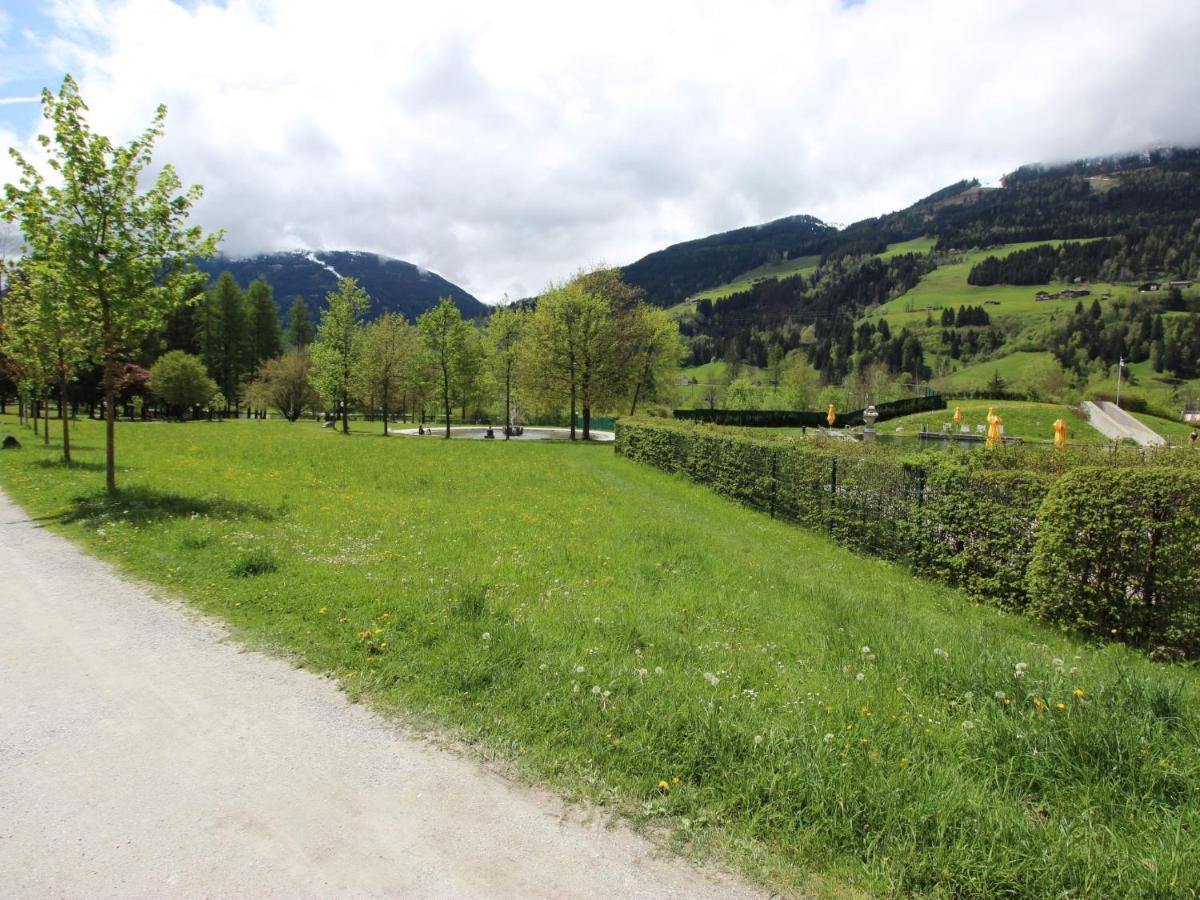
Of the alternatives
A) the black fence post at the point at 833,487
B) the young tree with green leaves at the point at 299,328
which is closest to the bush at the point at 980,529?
the black fence post at the point at 833,487

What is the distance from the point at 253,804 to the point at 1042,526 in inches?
363

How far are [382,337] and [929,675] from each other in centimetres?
5727

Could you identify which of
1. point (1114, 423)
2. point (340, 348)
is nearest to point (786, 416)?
point (1114, 423)

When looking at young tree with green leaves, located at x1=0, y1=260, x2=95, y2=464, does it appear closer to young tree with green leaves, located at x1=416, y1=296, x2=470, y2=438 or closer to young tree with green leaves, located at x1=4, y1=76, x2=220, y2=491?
young tree with green leaves, located at x1=4, y1=76, x2=220, y2=491

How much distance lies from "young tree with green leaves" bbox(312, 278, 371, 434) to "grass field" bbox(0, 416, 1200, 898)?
4279 centimetres

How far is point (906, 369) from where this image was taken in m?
157

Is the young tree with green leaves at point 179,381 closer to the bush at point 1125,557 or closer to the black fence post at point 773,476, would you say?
the black fence post at point 773,476

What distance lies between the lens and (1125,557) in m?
6.95

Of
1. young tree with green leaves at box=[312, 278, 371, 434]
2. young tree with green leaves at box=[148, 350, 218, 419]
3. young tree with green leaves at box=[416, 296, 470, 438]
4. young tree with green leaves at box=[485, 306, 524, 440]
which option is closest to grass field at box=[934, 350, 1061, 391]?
young tree with green leaves at box=[485, 306, 524, 440]

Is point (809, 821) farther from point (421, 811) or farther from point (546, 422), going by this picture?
point (546, 422)

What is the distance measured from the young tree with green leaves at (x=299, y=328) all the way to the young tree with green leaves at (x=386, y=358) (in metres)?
51.4

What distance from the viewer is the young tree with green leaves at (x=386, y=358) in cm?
5362

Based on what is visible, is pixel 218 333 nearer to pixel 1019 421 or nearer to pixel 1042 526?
pixel 1042 526

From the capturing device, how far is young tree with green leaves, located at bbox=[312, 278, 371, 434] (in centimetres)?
5059
